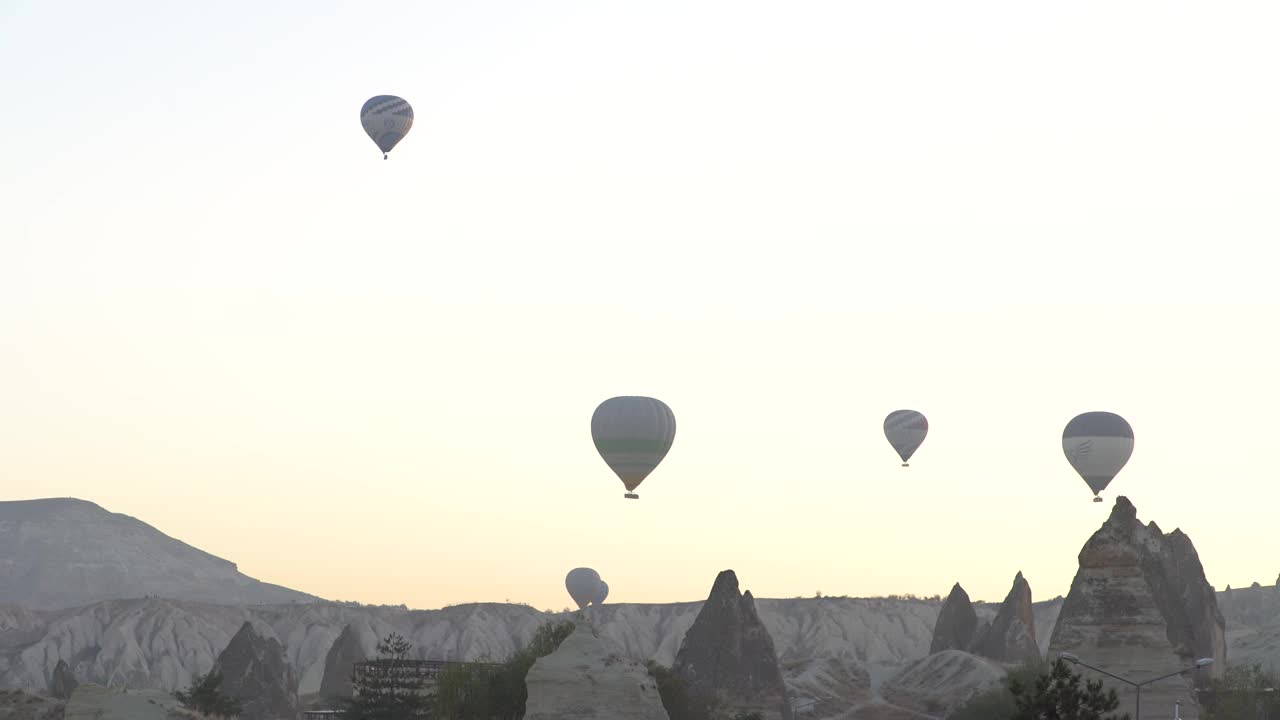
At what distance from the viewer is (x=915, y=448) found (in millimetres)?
147000

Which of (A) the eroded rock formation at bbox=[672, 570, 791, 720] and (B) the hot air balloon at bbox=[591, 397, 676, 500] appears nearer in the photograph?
(B) the hot air balloon at bbox=[591, 397, 676, 500]

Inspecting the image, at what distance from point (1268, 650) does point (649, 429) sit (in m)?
94.5

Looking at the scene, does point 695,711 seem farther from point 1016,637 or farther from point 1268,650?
point 1268,650

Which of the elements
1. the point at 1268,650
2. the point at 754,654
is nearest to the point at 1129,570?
the point at 754,654

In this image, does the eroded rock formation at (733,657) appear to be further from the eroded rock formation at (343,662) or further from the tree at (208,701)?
the tree at (208,701)

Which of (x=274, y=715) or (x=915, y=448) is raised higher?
(x=915, y=448)

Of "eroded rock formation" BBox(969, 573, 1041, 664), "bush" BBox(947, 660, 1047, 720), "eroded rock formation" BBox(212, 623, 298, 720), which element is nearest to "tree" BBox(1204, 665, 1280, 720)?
"bush" BBox(947, 660, 1047, 720)

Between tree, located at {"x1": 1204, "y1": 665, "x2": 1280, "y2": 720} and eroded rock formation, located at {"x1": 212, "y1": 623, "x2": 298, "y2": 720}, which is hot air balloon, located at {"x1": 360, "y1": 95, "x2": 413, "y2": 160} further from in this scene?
tree, located at {"x1": 1204, "y1": 665, "x2": 1280, "y2": 720}

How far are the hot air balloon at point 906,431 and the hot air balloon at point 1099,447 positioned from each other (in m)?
20.1

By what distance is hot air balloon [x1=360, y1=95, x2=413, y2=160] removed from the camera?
11900 centimetres

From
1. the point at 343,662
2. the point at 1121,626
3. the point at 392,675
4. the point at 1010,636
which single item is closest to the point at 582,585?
the point at 343,662

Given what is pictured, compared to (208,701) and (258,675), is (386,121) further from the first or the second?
(258,675)

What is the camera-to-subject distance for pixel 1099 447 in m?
126

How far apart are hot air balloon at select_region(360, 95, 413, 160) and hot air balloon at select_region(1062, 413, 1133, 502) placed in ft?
155
